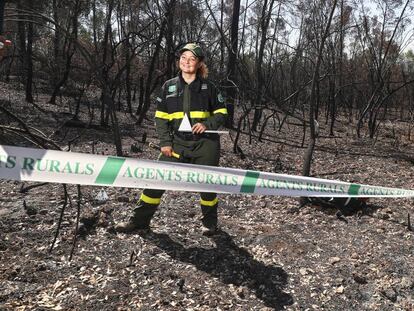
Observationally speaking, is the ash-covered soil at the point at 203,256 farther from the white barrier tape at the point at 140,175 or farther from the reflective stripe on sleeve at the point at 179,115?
the reflective stripe on sleeve at the point at 179,115

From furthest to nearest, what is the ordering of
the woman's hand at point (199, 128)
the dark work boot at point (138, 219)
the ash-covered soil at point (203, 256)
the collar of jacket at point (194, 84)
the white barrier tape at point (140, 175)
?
1. the dark work boot at point (138, 219)
2. the collar of jacket at point (194, 84)
3. the woman's hand at point (199, 128)
4. the ash-covered soil at point (203, 256)
5. the white barrier tape at point (140, 175)

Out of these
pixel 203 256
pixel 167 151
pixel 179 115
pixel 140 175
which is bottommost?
pixel 203 256

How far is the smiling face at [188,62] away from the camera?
370 centimetres

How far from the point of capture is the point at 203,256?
3.73m

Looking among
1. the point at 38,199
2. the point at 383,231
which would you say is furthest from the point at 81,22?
the point at 383,231

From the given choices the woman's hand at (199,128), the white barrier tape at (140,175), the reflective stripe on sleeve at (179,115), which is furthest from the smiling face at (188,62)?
the white barrier tape at (140,175)

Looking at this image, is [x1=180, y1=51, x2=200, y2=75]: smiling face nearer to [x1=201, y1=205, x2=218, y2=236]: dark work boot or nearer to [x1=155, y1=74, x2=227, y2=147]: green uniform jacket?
[x1=155, y1=74, x2=227, y2=147]: green uniform jacket

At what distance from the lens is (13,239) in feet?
12.3

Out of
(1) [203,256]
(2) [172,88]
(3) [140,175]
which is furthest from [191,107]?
(1) [203,256]

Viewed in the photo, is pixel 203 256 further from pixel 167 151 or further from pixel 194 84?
pixel 194 84

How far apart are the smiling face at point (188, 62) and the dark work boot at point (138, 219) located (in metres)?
1.33

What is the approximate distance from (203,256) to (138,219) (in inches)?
29.9

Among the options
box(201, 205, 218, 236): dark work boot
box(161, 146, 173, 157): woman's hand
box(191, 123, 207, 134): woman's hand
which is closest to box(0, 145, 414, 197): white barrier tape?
box(191, 123, 207, 134): woman's hand

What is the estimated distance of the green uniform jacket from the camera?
378 centimetres
